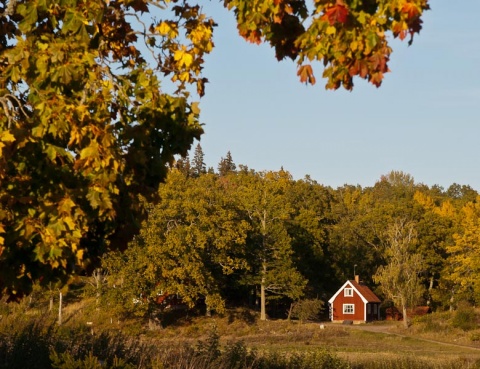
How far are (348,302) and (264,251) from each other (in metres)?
14.1

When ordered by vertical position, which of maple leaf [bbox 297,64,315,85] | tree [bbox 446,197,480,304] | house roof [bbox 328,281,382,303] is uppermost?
tree [bbox 446,197,480,304]

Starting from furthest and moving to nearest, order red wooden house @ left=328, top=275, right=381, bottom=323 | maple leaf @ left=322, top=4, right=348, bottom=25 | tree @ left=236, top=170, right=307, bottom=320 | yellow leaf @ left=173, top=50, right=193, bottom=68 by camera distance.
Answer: red wooden house @ left=328, top=275, right=381, bottom=323 < tree @ left=236, top=170, right=307, bottom=320 < yellow leaf @ left=173, top=50, right=193, bottom=68 < maple leaf @ left=322, top=4, right=348, bottom=25

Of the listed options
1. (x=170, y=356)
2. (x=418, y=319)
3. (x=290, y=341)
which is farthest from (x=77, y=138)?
(x=418, y=319)

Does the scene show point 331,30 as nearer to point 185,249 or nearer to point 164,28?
point 164,28

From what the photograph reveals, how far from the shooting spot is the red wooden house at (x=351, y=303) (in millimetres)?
81938

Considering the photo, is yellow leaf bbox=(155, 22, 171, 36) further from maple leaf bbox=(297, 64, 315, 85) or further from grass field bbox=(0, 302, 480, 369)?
grass field bbox=(0, 302, 480, 369)

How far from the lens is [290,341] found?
180 ft

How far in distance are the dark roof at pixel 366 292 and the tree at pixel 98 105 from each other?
243ft

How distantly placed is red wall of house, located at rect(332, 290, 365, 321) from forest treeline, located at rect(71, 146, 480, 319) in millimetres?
1855

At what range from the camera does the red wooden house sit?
81.9 m

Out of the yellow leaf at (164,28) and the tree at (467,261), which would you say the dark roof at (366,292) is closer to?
the tree at (467,261)

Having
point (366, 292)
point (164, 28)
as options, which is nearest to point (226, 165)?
point (366, 292)

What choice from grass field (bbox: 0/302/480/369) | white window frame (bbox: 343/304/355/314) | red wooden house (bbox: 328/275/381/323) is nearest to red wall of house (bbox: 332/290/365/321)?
red wooden house (bbox: 328/275/381/323)

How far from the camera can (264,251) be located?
240 ft
